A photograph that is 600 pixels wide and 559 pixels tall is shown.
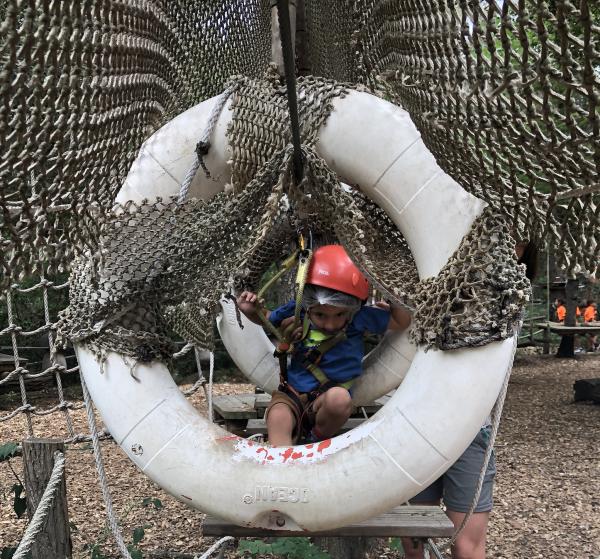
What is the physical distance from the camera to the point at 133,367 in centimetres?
141

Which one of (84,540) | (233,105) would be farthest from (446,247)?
(84,540)

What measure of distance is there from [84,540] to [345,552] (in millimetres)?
1297

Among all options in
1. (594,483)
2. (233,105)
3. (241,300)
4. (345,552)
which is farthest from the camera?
(594,483)

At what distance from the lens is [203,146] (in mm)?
1462

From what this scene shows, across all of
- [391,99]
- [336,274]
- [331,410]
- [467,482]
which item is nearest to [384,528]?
[331,410]

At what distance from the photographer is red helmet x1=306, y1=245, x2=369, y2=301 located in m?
1.76

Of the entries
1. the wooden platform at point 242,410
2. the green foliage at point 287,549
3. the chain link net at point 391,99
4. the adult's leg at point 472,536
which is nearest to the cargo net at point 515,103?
the chain link net at point 391,99

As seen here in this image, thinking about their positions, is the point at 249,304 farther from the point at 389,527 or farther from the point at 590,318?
the point at 590,318

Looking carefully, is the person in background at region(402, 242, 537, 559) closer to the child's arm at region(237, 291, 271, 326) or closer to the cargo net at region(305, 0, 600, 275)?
the cargo net at region(305, 0, 600, 275)

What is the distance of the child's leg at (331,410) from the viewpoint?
1.67 m

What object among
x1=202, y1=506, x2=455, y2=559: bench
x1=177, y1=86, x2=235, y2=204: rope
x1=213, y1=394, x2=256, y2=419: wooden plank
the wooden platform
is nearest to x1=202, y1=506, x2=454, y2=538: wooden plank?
x1=202, y1=506, x2=455, y2=559: bench

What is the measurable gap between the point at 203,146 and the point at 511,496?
3027 mm

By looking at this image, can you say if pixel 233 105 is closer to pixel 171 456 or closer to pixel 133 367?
pixel 133 367

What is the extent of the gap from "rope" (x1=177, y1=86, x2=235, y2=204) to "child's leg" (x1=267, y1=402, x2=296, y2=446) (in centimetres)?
63
